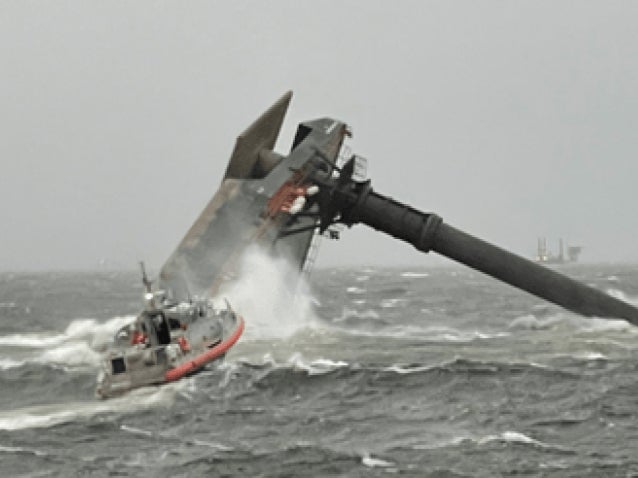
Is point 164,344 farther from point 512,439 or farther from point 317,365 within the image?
point 512,439

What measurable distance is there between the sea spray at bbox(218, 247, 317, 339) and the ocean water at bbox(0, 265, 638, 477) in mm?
3138

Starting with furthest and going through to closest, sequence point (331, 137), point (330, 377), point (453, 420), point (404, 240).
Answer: point (331, 137) → point (404, 240) → point (330, 377) → point (453, 420)

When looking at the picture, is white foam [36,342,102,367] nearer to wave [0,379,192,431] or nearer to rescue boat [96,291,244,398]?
rescue boat [96,291,244,398]

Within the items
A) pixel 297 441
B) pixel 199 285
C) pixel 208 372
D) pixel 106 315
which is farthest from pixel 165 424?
pixel 106 315

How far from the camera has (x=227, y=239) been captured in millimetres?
46000

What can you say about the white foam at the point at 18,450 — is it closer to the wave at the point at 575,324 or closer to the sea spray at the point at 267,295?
the sea spray at the point at 267,295

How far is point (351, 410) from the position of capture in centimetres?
2602

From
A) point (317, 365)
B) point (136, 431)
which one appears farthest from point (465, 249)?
point (136, 431)

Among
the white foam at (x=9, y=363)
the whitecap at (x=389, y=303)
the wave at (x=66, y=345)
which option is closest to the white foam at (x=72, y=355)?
the wave at (x=66, y=345)

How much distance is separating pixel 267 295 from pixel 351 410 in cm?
2405

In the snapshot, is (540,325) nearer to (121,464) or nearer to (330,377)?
(330,377)

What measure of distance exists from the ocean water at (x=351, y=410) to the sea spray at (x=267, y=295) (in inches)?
124

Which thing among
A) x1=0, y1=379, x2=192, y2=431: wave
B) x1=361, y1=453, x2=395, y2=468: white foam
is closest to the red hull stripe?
x1=0, y1=379, x2=192, y2=431: wave

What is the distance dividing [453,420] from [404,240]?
19.2 m
